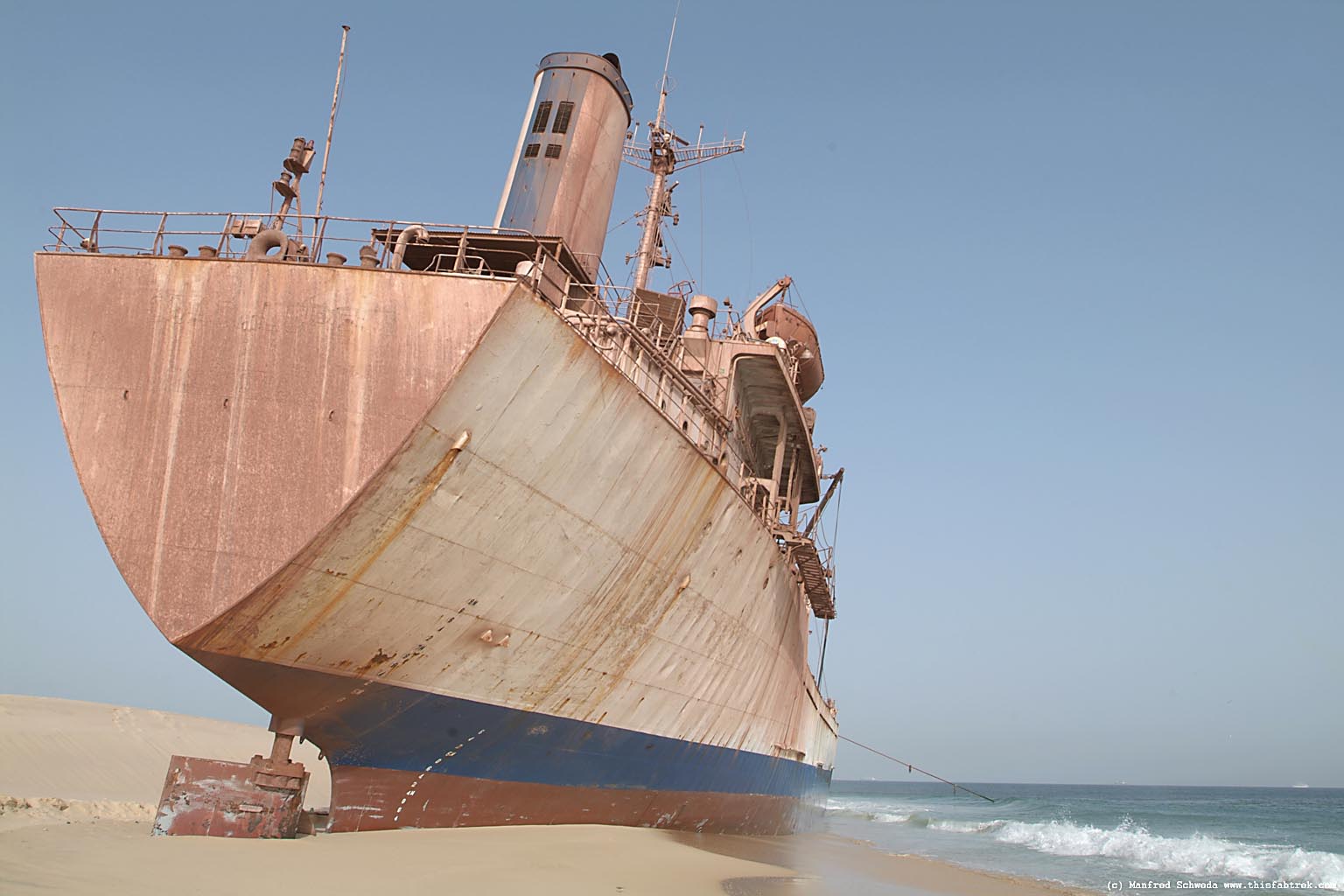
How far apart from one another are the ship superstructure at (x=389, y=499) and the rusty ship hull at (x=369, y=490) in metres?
0.02

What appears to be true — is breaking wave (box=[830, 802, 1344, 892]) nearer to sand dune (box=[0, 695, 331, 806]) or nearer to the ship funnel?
the ship funnel

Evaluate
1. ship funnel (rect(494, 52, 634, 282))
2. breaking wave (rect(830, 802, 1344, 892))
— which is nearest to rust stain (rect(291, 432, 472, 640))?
ship funnel (rect(494, 52, 634, 282))

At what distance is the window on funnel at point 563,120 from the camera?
13445 millimetres

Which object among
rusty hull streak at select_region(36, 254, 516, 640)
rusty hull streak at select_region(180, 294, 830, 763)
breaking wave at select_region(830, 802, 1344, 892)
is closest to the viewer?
rusty hull streak at select_region(36, 254, 516, 640)

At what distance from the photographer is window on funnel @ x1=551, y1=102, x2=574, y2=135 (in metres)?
13.4

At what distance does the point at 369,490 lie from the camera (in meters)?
7.18

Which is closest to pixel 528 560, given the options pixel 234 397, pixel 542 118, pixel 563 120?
pixel 234 397

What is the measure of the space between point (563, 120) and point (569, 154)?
60 cm

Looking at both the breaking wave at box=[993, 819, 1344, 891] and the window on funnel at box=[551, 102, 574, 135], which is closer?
the window on funnel at box=[551, 102, 574, 135]

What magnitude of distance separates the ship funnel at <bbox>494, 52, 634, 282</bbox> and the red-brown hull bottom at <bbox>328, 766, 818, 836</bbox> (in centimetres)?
727

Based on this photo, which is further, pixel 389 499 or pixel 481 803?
pixel 481 803

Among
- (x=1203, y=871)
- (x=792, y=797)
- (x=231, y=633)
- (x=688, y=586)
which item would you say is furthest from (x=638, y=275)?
(x=1203, y=871)

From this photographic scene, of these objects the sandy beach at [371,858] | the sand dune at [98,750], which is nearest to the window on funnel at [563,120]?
the sandy beach at [371,858]

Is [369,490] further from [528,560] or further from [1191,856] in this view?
[1191,856]
